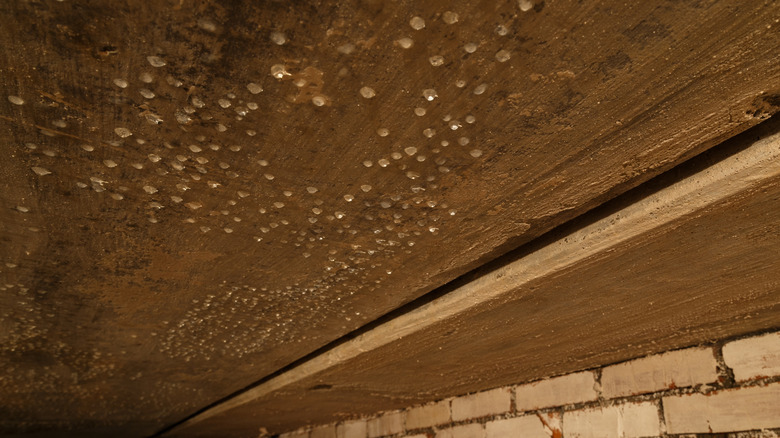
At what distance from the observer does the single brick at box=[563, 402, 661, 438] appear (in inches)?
82.1

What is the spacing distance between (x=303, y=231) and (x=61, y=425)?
373 cm

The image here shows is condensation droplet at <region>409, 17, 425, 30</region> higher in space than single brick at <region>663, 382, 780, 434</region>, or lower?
higher

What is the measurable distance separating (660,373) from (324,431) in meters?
2.80

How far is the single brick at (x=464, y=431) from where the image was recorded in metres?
2.83

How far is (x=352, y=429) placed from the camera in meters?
3.90

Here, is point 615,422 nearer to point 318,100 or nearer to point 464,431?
point 464,431

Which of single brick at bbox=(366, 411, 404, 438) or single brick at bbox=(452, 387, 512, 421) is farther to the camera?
single brick at bbox=(366, 411, 404, 438)

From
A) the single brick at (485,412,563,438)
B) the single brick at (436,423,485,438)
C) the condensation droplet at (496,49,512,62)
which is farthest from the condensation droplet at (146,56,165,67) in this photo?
the single brick at (436,423,485,438)

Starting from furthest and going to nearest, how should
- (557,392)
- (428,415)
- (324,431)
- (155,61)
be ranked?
(324,431) → (428,415) → (557,392) → (155,61)

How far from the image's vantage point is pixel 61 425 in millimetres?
4148

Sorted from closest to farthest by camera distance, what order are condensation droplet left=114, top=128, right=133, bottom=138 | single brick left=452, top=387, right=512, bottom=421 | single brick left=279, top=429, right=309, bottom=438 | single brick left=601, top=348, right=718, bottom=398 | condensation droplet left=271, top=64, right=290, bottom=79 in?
condensation droplet left=271, top=64, right=290, bottom=79
condensation droplet left=114, top=128, right=133, bottom=138
single brick left=601, top=348, right=718, bottom=398
single brick left=452, top=387, right=512, bottom=421
single brick left=279, top=429, right=309, bottom=438

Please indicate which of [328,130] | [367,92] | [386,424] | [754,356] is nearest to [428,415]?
[386,424]

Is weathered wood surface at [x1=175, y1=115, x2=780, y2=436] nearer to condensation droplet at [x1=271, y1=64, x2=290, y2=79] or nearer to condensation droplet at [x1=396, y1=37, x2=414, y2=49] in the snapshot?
condensation droplet at [x1=396, y1=37, x2=414, y2=49]

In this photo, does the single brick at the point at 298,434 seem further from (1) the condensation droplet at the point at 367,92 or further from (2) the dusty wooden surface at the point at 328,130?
(1) the condensation droplet at the point at 367,92
